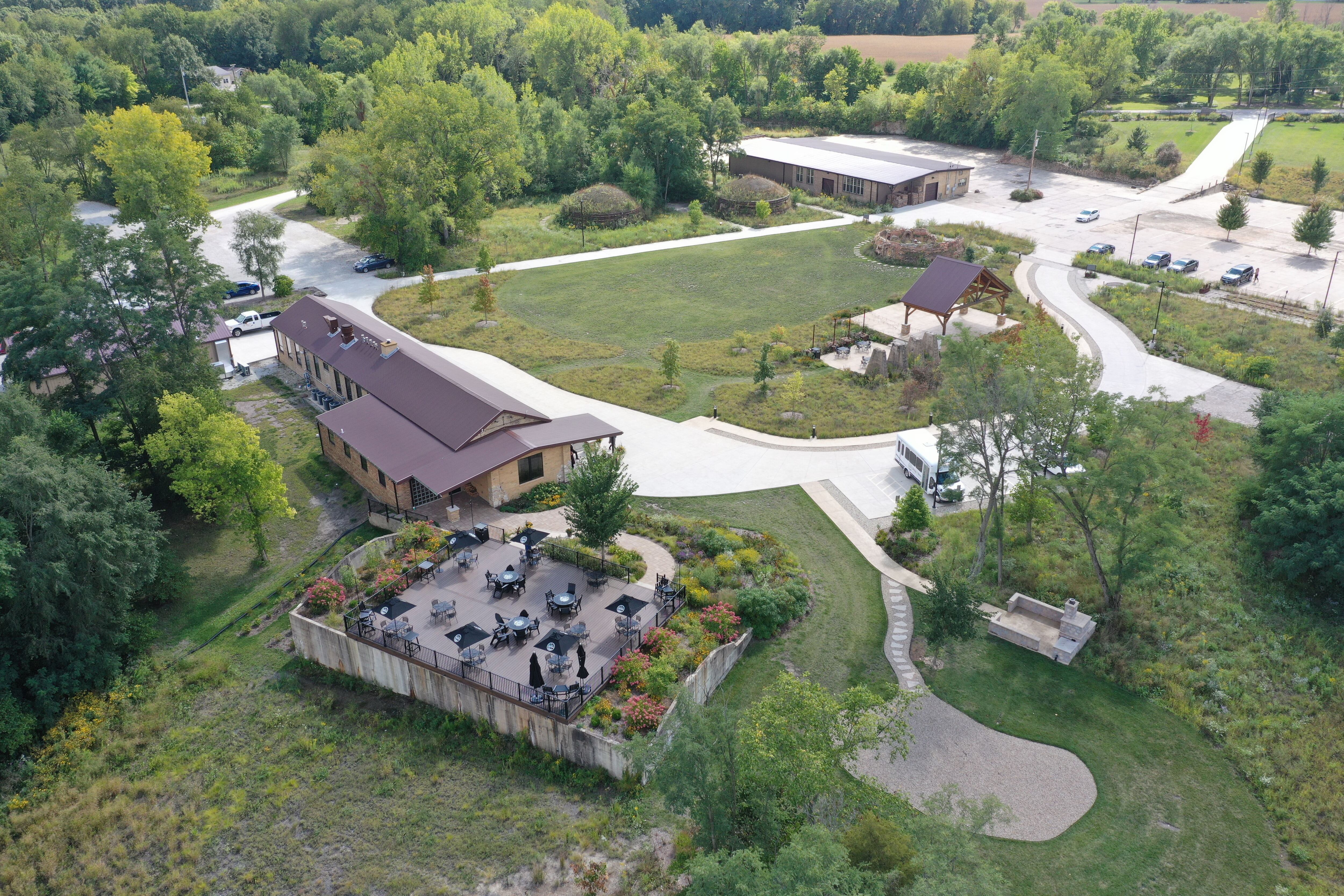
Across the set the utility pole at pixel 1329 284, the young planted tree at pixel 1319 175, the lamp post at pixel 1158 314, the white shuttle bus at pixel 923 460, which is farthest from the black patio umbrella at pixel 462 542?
the young planted tree at pixel 1319 175

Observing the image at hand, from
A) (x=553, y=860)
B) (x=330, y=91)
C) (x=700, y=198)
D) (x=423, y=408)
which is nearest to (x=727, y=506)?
(x=423, y=408)

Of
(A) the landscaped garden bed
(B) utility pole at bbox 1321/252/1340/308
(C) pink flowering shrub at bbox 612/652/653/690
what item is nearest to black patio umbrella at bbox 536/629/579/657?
(C) pink flowering shrub at bbox 612/652/653/690

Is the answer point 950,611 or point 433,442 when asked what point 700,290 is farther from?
point 950,611

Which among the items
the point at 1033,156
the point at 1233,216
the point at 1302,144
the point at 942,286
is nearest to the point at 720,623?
the point at 942,286

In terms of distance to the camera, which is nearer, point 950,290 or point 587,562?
point 587,562

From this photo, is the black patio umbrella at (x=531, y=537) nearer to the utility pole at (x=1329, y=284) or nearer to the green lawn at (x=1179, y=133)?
the utility pole at (x=1329, y=284)
